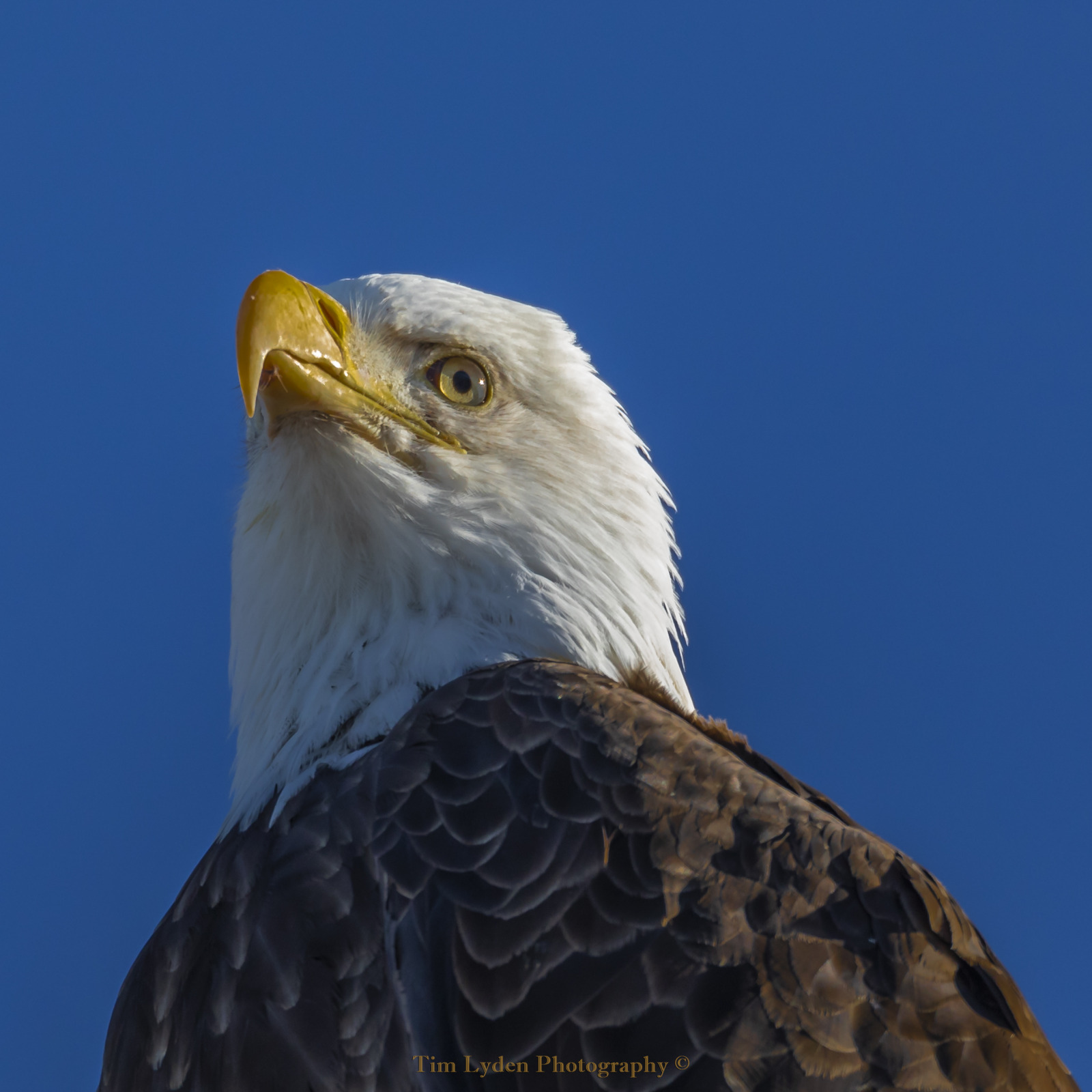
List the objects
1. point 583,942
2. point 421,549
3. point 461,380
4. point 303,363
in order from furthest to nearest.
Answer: point 461,380
point 421,549
point 303,363
point 583,942

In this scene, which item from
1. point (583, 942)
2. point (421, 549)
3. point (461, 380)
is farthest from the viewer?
point (461, 380)

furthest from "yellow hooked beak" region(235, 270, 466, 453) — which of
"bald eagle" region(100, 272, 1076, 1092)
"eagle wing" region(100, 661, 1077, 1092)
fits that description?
"eagle wing" region(100, 661, 1077, 1092)

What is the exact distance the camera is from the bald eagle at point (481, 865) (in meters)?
1.85

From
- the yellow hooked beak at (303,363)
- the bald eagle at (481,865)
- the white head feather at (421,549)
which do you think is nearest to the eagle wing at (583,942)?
the bald eagle at (481,865)

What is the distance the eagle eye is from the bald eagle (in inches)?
1.0

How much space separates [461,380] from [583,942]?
4.63 ft

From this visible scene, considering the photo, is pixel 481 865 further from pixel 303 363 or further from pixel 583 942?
pixel 303 363

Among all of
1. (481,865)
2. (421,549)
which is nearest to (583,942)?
(481,865)

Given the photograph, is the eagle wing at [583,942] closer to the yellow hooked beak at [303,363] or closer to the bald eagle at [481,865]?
the bald eagle at [481,865]

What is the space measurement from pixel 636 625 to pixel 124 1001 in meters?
1.42

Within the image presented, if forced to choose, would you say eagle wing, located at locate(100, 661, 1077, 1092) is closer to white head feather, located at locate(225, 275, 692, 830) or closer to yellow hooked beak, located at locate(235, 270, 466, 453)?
white head feather, located at locate(225, 275, 692, 830)

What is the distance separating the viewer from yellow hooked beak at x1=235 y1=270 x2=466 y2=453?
2400mm

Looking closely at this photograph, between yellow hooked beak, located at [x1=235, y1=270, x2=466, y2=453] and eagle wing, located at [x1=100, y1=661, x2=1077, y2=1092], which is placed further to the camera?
yellow hooked beak, located at [x1=235, y1=270, x2=466, y2=453]

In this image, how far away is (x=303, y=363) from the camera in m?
2.49
